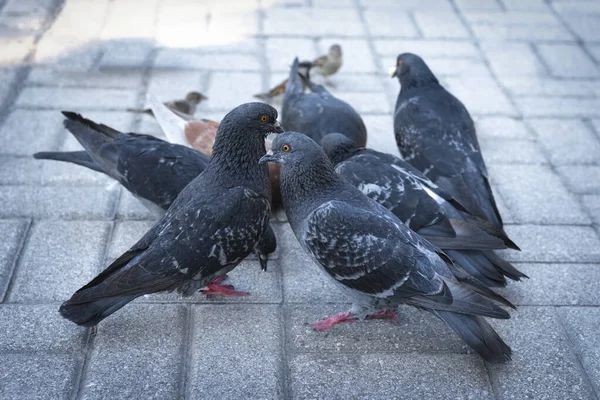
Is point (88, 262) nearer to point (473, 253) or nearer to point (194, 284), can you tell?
point (194, 284)

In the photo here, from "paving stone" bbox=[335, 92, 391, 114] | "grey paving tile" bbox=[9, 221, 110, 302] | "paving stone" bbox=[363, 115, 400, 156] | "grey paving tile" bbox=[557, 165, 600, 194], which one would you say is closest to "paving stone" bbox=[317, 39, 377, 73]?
"paving stone" bbox=[335, 92, 391, 114]

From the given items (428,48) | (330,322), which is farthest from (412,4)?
(330,322)

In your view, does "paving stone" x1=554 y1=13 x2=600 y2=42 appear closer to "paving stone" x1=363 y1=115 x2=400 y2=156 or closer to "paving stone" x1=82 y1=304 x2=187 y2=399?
"paving stone" x1=363 y1=115 x2=400 y2=156

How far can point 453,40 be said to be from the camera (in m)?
7.03

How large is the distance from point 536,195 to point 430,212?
1.37 m

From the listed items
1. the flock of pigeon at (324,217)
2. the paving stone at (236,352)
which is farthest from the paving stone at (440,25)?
the paving stone at (236,352)

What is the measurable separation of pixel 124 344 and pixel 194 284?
1.48 feet

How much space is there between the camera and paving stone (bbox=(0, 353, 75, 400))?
3.23m

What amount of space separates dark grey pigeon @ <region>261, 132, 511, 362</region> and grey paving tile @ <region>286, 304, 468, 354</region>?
0.23 feet

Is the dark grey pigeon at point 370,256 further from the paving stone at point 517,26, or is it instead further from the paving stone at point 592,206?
the paving stone at point 517,26

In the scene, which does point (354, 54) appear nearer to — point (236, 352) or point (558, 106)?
point (558, 106)

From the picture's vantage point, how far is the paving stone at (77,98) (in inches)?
223

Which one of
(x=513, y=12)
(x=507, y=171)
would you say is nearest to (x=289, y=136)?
(x=507, y=171)

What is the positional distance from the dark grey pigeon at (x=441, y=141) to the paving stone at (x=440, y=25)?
1.93 m
